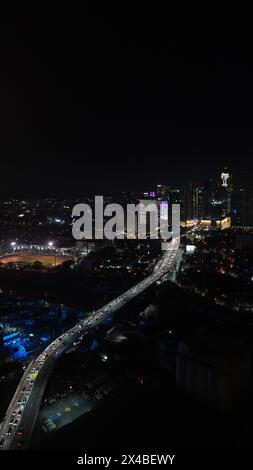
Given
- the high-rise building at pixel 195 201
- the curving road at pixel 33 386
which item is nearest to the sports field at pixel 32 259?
the curving road at pixel 33 386

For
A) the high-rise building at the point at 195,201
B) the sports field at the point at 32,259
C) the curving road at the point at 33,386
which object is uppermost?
the high-rise building at the point at 195,201

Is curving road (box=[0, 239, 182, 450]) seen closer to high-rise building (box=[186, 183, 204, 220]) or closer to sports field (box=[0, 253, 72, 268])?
sports field (box=[0, 253, 72, 268])

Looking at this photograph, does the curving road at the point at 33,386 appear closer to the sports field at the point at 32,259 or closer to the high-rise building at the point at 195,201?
the sports field at the point at 32,259

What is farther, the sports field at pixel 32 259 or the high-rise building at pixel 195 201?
the high-rise building at pixel 195 201

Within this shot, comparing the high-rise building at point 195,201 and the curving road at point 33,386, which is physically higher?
the high-rise building at point 195,201

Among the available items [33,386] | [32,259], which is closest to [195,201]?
[32,259]

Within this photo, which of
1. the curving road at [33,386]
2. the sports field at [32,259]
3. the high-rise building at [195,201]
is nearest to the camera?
the curving road at [33,386]

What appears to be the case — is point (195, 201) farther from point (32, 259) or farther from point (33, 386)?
point (33, 386)
